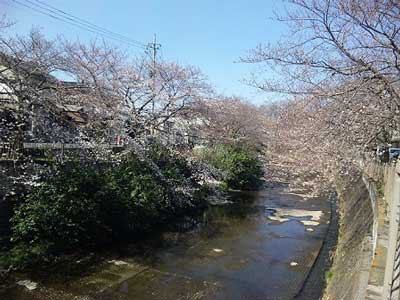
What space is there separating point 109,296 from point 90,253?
9.09ft

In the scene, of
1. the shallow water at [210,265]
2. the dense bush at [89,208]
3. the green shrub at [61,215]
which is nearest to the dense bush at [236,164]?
the shallow water at [210,265]

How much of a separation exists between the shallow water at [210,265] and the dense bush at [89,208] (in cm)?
94

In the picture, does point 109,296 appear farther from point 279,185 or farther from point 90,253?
point 279,185

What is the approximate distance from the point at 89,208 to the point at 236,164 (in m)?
13.3

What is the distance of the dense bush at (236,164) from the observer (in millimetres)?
21156

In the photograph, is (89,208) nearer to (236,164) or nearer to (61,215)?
(61,215)

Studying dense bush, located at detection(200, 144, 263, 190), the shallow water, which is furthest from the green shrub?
dense bush, located at detection(200, 144, 263, 190)

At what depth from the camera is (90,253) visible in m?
9.66

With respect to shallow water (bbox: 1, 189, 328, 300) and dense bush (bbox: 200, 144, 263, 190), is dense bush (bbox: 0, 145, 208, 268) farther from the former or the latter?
dense bush (bbox: 200, 144, 263, 190)

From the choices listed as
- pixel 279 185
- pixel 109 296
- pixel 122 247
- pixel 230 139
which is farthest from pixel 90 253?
pixel 279 185

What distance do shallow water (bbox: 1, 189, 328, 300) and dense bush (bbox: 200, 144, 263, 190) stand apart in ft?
21.9

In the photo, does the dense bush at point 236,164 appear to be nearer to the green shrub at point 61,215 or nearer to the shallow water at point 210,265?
the shallow water at point 210,265

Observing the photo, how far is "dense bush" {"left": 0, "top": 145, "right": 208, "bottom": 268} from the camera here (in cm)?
891

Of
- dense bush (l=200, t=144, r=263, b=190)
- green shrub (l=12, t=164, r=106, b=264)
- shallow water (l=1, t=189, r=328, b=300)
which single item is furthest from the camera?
dense bush (l=200, t=144, r=263, b=190)
